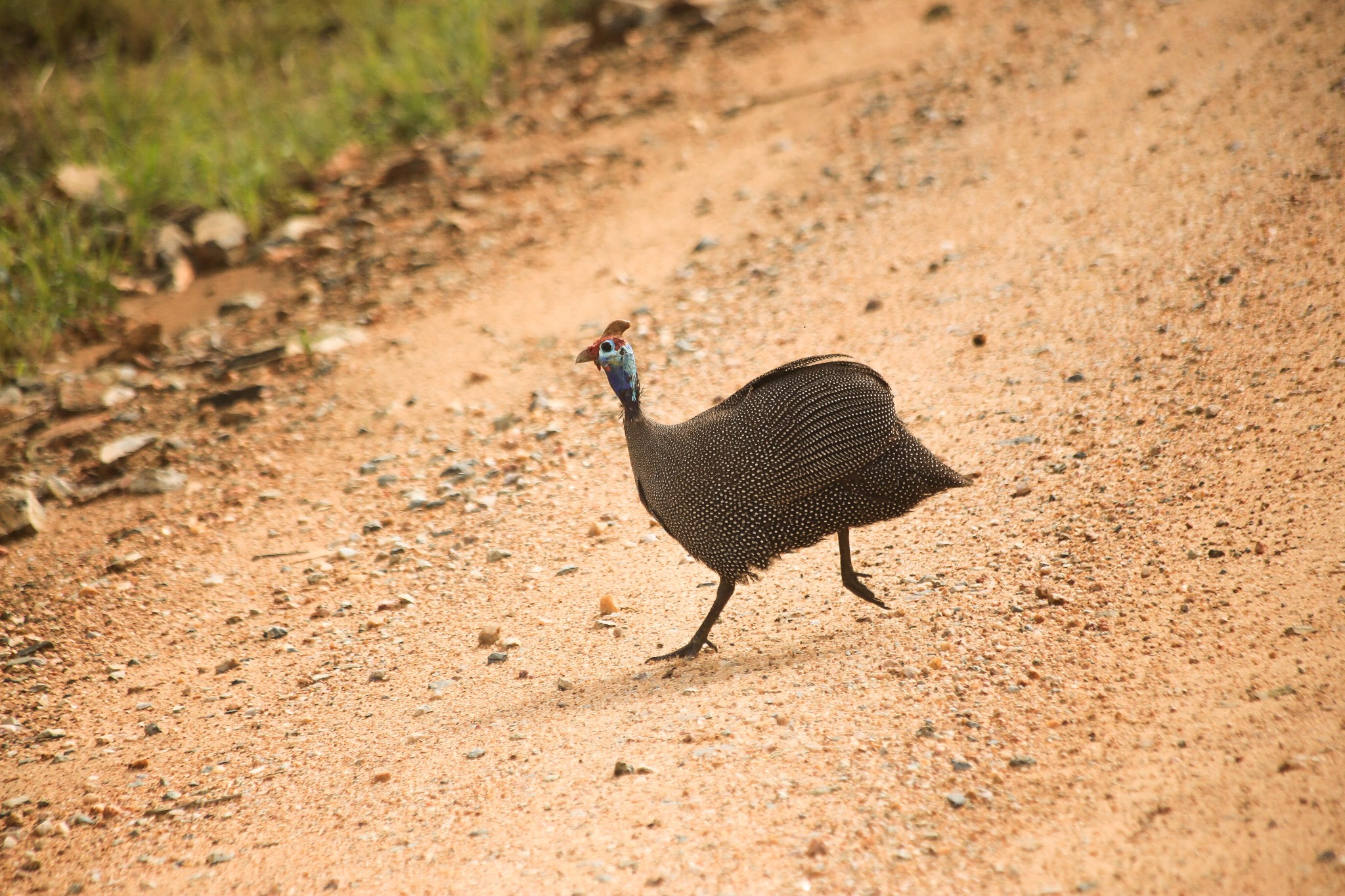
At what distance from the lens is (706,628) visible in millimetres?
3564

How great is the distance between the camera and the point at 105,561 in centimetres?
480

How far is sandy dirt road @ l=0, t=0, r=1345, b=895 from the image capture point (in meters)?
2.75

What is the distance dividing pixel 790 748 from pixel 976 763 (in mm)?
496

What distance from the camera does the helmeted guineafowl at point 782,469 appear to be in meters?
3.45

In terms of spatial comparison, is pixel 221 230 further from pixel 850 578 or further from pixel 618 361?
pixel 850 578

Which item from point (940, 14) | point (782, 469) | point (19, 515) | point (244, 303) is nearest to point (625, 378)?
point (782, 469)

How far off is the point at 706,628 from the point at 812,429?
74 cm

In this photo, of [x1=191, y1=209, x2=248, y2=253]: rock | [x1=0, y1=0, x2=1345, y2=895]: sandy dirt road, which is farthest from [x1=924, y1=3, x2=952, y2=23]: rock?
[x1=191, y1=209, x2=248, y2=253]: rock

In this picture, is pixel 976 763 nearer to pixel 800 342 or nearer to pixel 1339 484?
pixel 1339 484

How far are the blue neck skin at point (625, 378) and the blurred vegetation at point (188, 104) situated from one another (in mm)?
4758

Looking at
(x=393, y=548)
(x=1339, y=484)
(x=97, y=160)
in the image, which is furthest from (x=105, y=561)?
(x=1339, y=484)

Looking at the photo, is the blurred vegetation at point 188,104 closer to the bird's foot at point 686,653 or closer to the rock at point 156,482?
the rock at point 156,482

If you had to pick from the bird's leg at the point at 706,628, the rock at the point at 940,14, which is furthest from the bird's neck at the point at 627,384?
the rock at the point at 940,14

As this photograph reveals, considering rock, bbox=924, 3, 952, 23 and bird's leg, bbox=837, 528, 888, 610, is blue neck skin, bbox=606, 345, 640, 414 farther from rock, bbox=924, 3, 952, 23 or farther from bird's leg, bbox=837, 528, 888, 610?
rock, bbox=924, 3, 952, 23
